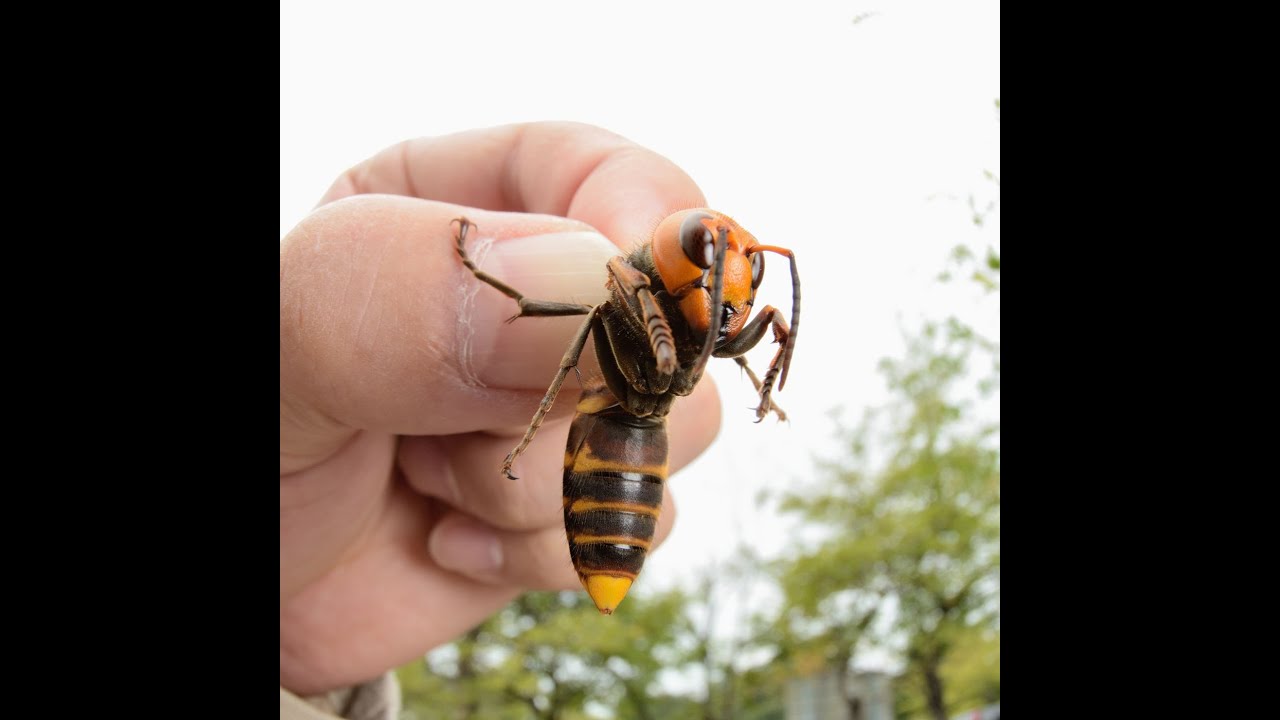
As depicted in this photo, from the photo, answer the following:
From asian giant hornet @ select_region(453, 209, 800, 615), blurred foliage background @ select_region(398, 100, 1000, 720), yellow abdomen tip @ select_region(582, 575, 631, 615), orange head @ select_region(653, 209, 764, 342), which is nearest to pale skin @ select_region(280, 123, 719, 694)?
asian giant hornet @ select_region(453, 209, 800, 615)

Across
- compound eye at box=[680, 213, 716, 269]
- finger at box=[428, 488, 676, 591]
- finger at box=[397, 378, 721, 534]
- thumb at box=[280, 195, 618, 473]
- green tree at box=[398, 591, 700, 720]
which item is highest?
compound eye at box=[680, 213, 716, 269]

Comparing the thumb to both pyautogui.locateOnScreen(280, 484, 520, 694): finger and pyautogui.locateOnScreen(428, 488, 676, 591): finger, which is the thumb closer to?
pyautogui.locateOnScreen(428, 488, 676, 591): finger

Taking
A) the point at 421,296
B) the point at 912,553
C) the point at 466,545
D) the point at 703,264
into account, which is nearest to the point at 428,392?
the point at 421,296

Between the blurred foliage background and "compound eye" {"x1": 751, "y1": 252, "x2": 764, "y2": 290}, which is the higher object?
"compound eye" {"x1": 751, "y1": 252, "x2": 764, "y2": 290}

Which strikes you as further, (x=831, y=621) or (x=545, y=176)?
(x=831, y=621)

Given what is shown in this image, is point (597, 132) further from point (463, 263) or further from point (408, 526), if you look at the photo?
point (408, 526)

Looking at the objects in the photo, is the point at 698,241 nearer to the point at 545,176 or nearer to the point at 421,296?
the point at 421,296
